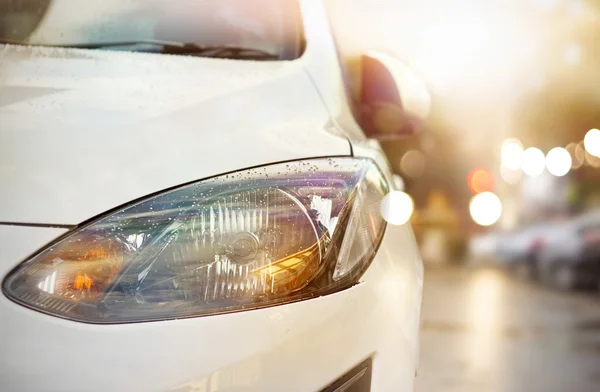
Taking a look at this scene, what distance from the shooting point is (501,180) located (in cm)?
1507

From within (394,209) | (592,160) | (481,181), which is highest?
(592,160)

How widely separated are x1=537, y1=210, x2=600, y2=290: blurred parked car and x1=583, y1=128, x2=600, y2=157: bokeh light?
17.5m

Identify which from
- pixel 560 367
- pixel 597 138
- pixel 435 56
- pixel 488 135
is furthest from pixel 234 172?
pixel 597 138

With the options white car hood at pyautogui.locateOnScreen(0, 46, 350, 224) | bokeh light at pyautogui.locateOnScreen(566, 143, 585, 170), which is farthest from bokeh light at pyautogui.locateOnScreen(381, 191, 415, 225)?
bokeh light at pyautogui.locateOnScreen(566, 143, 585, 170)

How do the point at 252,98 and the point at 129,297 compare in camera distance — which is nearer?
the point at 129,297

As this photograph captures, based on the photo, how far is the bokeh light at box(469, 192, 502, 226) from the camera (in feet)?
45.8

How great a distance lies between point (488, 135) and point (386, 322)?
63.7 ft

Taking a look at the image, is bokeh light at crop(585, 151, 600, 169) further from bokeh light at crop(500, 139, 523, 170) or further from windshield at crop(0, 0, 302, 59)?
windshield at crop(0, 0, 302, 59)

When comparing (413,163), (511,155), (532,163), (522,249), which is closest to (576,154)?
(532,163)

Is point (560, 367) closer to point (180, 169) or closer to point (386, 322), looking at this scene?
point (386, 322)

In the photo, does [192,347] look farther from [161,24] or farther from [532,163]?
[532,163]

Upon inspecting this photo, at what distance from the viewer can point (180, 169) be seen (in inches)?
60.8

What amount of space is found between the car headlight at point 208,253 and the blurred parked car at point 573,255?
848cm

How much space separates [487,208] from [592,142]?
51.0 feet
